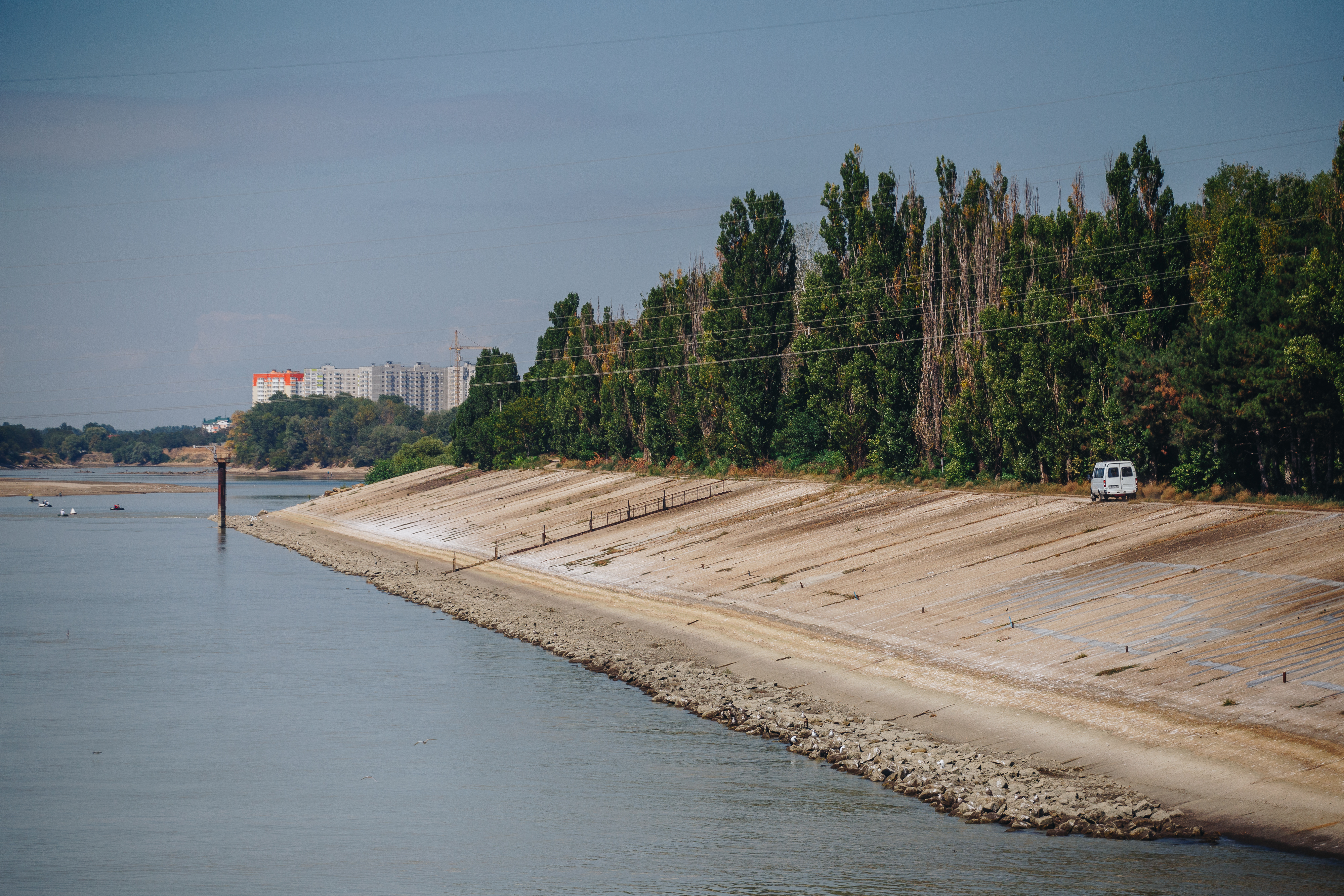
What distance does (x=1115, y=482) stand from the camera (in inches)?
1790

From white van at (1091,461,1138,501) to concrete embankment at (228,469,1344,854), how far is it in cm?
78

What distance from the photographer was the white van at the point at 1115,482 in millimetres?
45281

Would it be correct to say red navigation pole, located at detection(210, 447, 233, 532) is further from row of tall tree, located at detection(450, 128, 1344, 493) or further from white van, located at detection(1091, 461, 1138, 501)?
white van, located at detection(1091, 461, 1138, 501)

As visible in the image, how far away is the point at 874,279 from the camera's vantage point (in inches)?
2606

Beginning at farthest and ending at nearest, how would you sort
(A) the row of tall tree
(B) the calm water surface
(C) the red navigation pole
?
(C) the red navigation pole, (A) the row of tall tree, (B) the calm water surface

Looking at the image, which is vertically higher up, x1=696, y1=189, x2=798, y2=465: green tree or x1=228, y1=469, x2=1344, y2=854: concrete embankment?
x1=696, y1=189, x2=798, y2=465: green tree

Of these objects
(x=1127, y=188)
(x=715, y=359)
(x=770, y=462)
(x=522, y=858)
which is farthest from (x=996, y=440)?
(x=522, y=858)

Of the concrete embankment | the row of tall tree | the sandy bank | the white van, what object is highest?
the row of tall tree

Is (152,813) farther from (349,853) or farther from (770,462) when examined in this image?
(770,462)

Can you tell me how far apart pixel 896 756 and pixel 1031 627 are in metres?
9.92

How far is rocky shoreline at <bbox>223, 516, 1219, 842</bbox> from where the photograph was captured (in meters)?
19.2

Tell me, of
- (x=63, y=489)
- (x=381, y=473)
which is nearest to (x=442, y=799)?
(x=381, y=473)

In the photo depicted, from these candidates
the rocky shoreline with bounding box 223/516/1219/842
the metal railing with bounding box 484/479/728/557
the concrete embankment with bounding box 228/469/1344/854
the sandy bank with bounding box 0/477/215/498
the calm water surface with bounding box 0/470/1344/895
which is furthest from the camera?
the sandy bank with bounding box 0/477/215/498

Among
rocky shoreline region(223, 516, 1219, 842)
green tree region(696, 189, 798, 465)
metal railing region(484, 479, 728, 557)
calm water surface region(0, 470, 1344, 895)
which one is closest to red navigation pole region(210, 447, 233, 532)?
metal railing region(484, 479, 728, 557)
